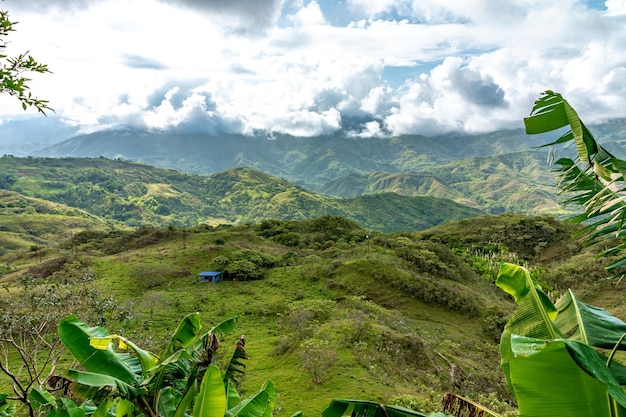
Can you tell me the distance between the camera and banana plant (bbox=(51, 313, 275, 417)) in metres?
4.04

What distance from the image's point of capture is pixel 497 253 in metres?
56.3

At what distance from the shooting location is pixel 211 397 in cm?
402

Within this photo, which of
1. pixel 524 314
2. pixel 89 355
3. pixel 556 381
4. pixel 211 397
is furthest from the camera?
pixel 89 355

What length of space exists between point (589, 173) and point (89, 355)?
6.30 m

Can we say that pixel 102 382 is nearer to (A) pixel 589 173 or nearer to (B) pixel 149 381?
(B) pixel 149 381

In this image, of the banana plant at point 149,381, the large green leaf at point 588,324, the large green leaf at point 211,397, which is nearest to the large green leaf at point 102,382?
the banana plant at point 149,381

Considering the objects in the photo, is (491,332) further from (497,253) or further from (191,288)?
(497,253)

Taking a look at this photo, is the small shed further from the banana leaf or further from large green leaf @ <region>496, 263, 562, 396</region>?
the banana leaf

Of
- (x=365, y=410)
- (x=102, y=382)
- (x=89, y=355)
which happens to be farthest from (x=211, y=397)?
(x=89, y=355)

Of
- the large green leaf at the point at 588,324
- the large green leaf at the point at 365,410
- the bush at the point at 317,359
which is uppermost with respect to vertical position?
the large green leaf at the point at 588,324

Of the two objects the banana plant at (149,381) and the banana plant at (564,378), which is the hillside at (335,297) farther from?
the banana plant at (149,381)

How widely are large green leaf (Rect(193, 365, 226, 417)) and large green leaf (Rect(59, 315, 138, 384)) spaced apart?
1.19m

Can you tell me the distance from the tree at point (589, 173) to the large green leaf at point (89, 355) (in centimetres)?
528

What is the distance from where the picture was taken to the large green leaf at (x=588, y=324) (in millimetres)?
2977
